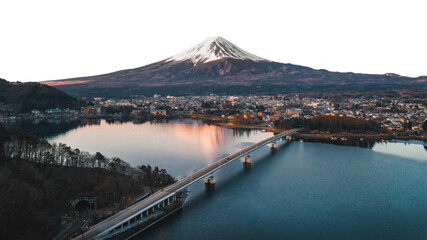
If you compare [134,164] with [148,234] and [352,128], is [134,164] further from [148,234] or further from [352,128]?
[352,128]

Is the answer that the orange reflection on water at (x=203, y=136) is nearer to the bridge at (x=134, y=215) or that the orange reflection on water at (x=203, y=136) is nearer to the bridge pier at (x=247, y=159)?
the bridge pier at (x=247, y=159)

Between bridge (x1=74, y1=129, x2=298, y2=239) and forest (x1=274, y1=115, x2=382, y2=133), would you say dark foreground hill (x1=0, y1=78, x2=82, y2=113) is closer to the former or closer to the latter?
forest (x1=274, y1=115, x2=382, y2=133)

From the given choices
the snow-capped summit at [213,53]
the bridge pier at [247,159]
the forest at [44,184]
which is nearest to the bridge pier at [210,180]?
the forest at [44,184]

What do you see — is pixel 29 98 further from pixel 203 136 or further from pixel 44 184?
→ pixel 44 184

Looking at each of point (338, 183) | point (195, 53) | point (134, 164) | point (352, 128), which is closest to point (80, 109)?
point (134, 164)

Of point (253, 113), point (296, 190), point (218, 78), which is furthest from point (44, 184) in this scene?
point (218, 78)
